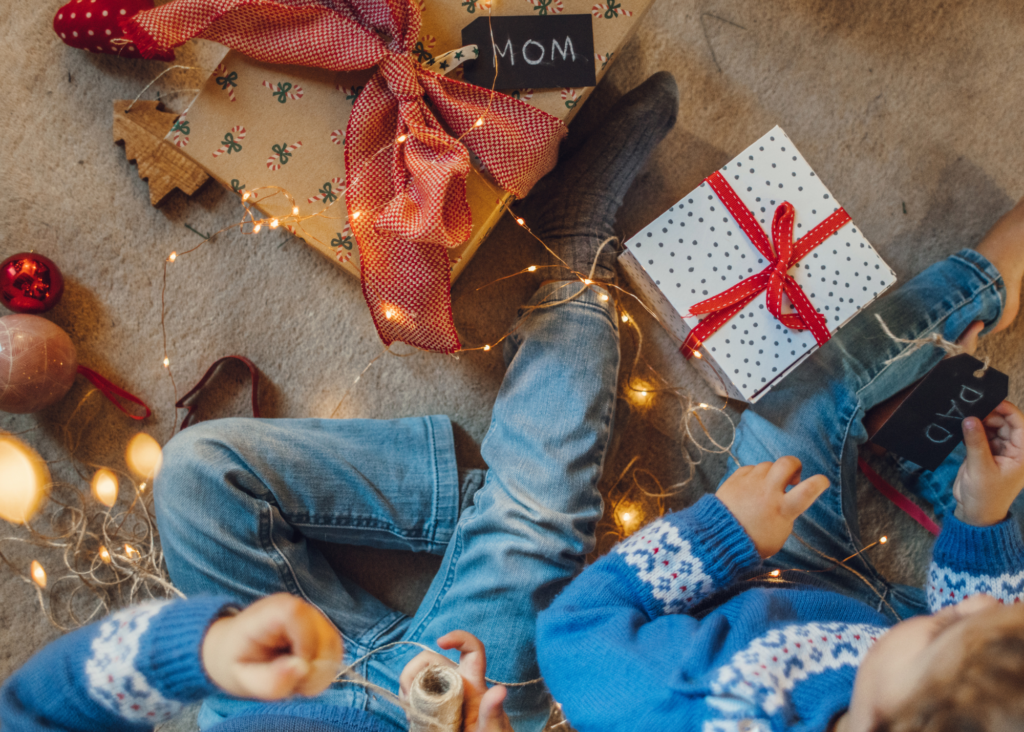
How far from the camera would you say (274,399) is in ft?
3.00

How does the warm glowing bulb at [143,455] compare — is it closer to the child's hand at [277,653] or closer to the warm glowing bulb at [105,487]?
the warm glowing bulb at [105,487]

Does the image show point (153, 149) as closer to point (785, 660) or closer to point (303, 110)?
point (303, 110)

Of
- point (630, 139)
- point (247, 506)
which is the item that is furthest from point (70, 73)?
point (630, 139)

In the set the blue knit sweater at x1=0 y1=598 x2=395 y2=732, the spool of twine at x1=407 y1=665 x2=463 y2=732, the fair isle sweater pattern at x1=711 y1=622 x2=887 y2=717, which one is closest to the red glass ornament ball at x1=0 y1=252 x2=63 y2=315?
the blue knit sweater at x1=0 y1=598 x2=395 y2=732

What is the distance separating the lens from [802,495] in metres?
0.67

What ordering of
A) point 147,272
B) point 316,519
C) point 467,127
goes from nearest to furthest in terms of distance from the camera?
point 467,127 → point 316,519 → point 147,272

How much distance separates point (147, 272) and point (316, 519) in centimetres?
45

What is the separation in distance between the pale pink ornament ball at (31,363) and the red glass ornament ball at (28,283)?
2.3 inches

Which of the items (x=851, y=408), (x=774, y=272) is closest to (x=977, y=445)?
(x=851, y=408)

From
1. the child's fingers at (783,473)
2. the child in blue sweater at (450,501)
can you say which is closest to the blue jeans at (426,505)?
the child in blue sweater at (450,501)

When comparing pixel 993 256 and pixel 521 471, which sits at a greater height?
pixel 993 256

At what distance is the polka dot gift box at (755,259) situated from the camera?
75 cm

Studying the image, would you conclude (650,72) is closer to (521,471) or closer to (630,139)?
(630,139)

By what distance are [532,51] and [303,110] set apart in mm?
268
